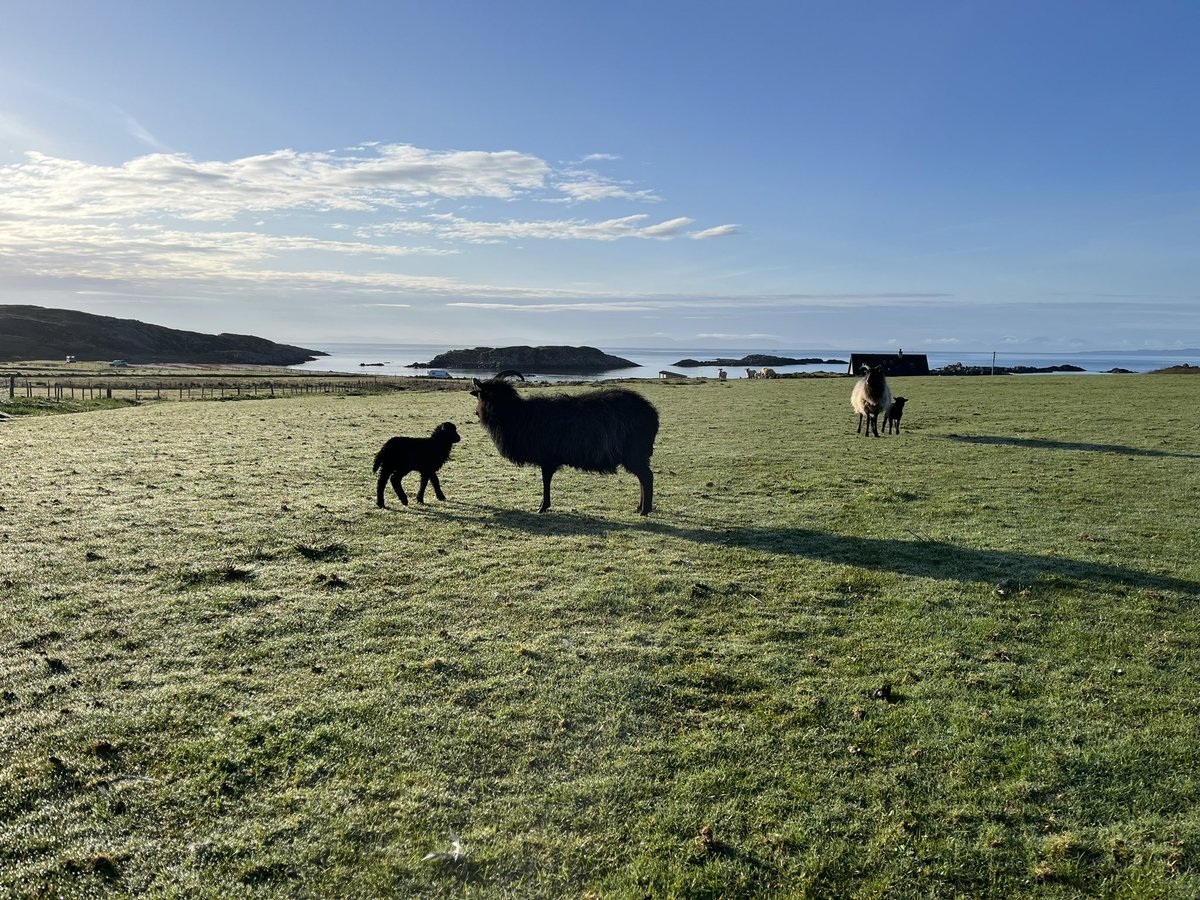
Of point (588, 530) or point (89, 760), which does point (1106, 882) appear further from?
point (588, 530)

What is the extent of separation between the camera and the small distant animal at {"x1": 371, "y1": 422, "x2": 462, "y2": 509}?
11.8 meters

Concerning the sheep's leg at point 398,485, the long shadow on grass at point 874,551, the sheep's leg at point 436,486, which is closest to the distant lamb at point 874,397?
the long shadow on grass at point 874,551

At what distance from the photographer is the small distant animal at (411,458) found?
1180cm

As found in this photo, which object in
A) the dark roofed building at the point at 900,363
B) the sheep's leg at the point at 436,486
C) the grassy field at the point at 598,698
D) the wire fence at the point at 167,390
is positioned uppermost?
the dark roofed building at the point at 900,363

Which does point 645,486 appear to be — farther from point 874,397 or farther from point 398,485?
point 874,397

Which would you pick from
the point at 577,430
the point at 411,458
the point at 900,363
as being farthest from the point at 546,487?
the point at 900,363

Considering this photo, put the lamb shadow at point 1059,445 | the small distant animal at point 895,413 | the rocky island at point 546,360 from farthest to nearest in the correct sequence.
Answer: the rocky island at point 546,360 < the small distant animal at point 895,413 < the lamb shadow at point 1059,445

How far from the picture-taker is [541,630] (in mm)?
6730

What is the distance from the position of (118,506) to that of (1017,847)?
13.1 m

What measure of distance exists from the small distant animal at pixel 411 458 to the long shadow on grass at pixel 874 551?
79cm

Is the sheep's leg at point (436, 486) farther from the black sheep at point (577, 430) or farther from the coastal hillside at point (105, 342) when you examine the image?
the coastal hillside at point (105, 342)

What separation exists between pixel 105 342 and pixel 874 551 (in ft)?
611

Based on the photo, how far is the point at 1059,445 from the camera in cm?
1873

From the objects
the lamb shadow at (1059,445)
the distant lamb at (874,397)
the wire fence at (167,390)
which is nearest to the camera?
the lamb shadow at (1059,445)
